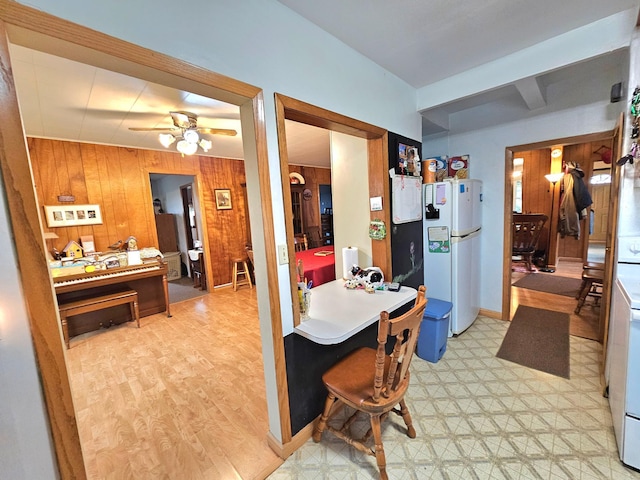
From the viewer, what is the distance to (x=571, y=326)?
2.81m

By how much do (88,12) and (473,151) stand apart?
3.47m

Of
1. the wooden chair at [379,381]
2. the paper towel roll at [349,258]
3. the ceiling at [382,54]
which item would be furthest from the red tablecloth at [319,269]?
the ceiling at [382,54]

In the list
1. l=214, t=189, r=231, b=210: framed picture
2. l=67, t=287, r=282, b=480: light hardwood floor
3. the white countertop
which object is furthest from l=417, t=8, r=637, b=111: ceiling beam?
l=214, t=189, r=231, b=210: framed picture

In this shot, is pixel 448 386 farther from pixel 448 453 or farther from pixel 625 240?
pixel 625 240

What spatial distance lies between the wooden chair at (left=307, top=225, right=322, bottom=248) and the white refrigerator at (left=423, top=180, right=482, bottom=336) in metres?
3.63

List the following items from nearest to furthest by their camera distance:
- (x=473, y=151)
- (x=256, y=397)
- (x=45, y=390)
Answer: (x=45, y=390) < (x=256, y=397) < (x=473, y=151)

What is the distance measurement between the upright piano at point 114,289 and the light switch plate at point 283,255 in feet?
9.38

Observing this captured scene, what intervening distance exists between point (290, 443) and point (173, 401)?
1070mm

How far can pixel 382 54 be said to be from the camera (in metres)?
1.82

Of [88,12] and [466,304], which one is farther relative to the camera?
[466,304]

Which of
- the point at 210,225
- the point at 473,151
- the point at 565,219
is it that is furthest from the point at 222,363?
the point at 565,219

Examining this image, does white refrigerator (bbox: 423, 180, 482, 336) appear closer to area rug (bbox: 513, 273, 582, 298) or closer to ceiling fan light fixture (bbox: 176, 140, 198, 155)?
area rug (bbox: 513, 273, 582, 298)

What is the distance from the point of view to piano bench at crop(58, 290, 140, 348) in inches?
111

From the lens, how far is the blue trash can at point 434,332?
7.32 ft
